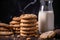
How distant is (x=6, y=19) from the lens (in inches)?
57.4

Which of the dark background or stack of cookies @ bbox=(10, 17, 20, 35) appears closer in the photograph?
stack of cookies @ bbox=(10, 17, 20, 35)

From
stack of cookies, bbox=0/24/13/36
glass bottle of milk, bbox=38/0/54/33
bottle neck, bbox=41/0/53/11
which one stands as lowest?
stack of cookies, bbox=0/24/13/36

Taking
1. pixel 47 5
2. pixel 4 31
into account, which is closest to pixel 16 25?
pixel 4 31

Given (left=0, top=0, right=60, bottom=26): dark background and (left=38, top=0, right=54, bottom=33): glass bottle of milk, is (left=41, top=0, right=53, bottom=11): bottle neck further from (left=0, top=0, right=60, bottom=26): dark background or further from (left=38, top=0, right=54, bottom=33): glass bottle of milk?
(left=0, top=0, right=60, bottom=26): dark background

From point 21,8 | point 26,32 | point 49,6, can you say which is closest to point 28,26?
point 26,32

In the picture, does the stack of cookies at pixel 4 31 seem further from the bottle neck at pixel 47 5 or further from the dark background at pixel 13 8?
the dark background at pixel 13 8

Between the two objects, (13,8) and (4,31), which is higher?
(13,8)

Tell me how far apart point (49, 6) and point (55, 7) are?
528 mm

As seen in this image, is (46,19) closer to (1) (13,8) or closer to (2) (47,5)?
(2) (47,5)

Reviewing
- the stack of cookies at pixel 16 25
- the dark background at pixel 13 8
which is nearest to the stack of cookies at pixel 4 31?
the stack of cookies at pixel 16 25

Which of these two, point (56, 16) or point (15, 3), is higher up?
point (15, 3)

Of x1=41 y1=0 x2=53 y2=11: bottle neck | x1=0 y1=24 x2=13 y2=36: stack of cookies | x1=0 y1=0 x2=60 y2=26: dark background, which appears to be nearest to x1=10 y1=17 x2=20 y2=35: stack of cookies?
x1=0 y1=24 x2=13 y2=36: stack of cookies

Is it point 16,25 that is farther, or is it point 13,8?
point 13,8

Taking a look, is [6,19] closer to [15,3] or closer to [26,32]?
[15,3]
